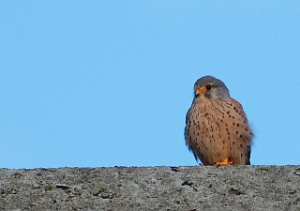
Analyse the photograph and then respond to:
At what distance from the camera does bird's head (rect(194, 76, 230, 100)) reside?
20.6ft

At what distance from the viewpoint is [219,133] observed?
5746 millimetres

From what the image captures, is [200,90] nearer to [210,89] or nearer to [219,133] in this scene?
[210,89]

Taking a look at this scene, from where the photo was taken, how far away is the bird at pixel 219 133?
5711 mm

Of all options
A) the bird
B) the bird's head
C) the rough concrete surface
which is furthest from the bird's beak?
the rough concrete surface

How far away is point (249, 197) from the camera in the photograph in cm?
261

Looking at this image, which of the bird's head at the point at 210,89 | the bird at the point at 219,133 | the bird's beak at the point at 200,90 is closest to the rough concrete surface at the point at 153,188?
the bird at the point at 219,133

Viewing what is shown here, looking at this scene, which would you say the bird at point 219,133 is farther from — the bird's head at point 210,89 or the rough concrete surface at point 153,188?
the rough concrete surface at point 153,188

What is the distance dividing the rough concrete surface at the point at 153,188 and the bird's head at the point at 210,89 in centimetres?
346

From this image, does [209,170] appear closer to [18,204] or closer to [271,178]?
[271,178]

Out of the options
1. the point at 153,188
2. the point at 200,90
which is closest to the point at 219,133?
the point at 200,90

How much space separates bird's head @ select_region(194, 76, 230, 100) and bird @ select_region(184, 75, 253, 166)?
0.21 metres

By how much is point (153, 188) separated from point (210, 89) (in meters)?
3.83

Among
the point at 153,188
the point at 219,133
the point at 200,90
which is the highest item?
the point at 200,90

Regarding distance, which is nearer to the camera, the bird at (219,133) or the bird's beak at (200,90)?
the bird at (219,133)
